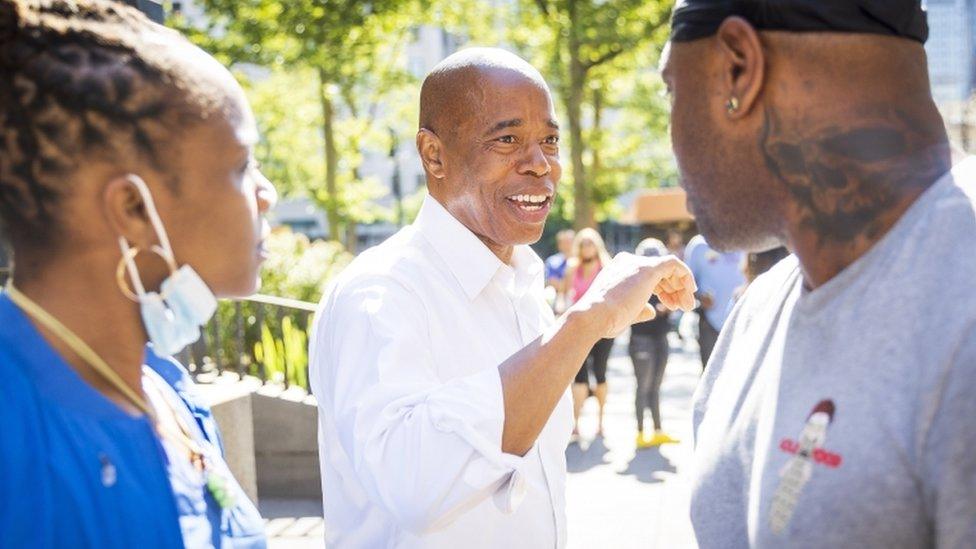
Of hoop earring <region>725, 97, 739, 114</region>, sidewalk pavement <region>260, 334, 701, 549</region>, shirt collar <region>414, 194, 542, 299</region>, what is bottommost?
sidewalk pavement <region>260, 334, 701, 549</region>

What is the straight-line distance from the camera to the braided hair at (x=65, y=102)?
1524 mm

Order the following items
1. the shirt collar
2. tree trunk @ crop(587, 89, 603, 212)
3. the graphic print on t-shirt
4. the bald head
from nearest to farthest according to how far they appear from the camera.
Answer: the graphic print on t-shirt, the shirt collar, the bald head, tree trunk @ crop(587, 89, 603, 212)

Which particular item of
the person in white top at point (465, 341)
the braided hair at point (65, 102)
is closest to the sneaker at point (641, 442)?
the person in white top at point (465, 341)

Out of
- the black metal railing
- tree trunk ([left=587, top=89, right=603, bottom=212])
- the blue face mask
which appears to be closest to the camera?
the blue face mask

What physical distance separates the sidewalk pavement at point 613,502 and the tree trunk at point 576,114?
1025 cm

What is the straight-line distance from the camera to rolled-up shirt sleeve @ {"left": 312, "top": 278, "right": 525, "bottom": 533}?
2.00 metres

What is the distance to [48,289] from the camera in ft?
5.30

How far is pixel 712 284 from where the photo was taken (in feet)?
32.1

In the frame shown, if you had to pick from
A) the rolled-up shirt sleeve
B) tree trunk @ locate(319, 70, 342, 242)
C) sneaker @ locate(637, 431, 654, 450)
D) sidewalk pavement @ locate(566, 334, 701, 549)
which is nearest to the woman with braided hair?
the rolled-up shirt sleeve

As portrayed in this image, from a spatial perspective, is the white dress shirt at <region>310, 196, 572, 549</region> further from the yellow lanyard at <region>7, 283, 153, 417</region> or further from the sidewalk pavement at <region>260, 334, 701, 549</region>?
the sidewalk pavement at <region>260, 334, 701, 549</region>

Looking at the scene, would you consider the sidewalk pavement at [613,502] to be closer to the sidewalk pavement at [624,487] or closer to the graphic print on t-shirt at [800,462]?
the sidewalk pavement at [624,487]

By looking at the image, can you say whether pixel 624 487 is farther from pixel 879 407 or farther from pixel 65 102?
pixel 65 102

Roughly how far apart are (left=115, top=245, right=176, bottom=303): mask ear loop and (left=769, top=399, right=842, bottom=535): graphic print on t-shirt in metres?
1.01

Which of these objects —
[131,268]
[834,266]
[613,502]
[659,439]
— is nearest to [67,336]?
[131,268]
